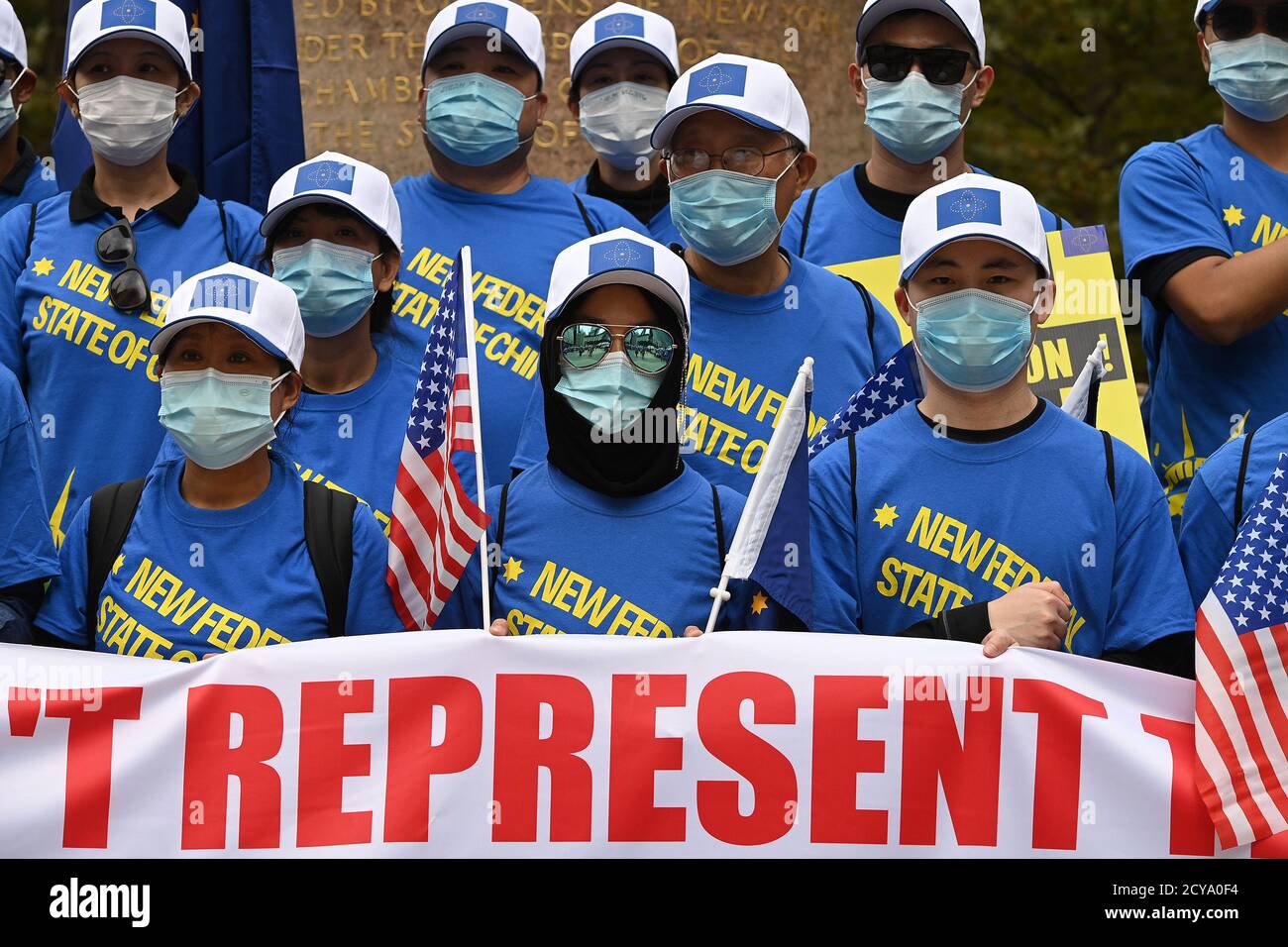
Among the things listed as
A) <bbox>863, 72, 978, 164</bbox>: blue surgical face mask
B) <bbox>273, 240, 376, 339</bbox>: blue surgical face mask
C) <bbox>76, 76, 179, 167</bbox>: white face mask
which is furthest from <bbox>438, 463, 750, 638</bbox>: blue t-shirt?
<bbox>76, 76, 179, 167</bbox>: white face mask

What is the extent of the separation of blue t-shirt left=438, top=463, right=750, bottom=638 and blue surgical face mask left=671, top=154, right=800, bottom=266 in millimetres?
1185

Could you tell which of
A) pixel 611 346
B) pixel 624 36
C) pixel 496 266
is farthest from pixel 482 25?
pixel 611 346

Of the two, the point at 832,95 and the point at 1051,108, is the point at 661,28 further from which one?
the point at 1051,108

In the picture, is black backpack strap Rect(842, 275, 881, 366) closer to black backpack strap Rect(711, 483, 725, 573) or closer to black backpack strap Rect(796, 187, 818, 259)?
black backpack strap Rect(796, 187, 818, 259)

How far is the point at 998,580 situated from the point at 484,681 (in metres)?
1.39

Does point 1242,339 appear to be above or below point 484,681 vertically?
above

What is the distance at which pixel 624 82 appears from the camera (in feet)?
27.5

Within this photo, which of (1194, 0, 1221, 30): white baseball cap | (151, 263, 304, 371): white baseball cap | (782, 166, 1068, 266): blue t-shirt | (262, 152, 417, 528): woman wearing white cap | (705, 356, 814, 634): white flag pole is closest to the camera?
(705, 356, 814, 634): white flag pole

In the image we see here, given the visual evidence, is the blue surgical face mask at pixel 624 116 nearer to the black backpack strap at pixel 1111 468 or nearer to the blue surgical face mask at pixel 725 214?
the blue surgical face mask at pixel 725 214

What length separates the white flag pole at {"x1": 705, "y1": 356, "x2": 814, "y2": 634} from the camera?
18.2 ft
